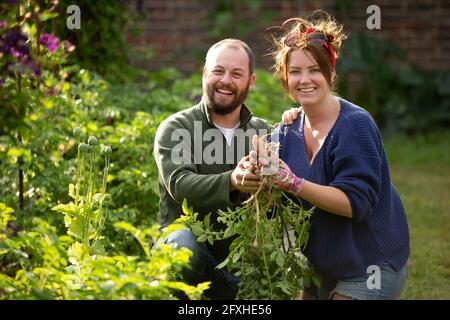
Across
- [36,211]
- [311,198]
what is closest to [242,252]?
[311,198]

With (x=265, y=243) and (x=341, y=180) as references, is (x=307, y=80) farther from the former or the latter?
(x=265, y=243)

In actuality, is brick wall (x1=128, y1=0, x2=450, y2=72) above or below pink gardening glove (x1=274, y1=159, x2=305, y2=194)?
above

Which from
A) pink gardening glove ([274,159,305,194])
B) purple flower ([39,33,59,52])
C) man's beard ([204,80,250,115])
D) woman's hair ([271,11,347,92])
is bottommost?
pink gardening glove ([274,159,305,194])

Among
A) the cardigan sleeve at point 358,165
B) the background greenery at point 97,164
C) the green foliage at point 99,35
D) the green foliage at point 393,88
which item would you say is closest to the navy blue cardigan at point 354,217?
the cardigan sleeve at point 358,165

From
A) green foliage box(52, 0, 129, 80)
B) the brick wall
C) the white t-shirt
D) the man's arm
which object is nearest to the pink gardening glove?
the man's arm

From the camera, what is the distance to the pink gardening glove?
2.71m

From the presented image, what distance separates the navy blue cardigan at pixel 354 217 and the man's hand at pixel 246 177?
0.26 m

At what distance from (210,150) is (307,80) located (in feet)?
1.72

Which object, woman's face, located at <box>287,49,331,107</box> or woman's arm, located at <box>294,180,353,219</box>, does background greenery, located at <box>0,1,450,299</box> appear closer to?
woman's arm, located at <box>294,180,353,219</box>

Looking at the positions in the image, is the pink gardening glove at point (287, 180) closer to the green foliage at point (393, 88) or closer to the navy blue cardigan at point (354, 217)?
the navy blue cardigan at point (354, 217)

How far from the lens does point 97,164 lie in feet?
13.2

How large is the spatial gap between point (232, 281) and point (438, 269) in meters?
1.55

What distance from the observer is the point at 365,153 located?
9.37 ft

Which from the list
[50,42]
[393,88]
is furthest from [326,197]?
[393,88]
